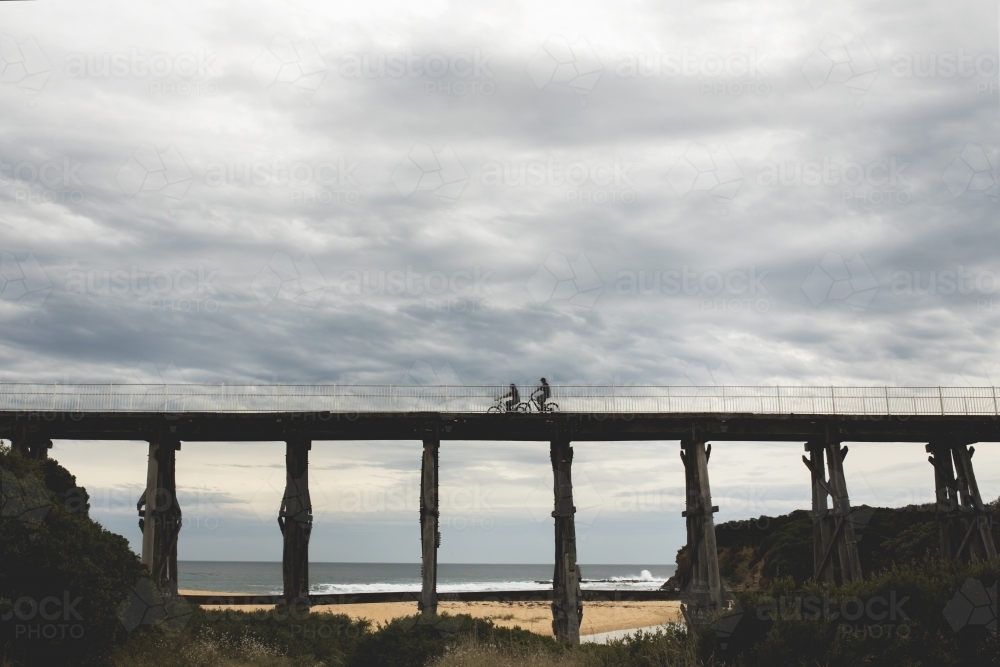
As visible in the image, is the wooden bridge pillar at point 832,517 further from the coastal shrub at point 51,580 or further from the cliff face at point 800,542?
the coastal shrub at point 51,580

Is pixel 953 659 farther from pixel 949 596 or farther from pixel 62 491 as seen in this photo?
pixel 62 491

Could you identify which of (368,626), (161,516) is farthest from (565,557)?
(161,516)

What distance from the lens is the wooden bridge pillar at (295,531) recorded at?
72.5ft

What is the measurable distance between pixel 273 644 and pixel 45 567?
552cm

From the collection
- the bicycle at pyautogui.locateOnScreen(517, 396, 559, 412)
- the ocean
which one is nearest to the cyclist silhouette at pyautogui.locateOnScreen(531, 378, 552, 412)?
the bicycle at pyautogui.locateOnScreen(517, 396, 559, 412)

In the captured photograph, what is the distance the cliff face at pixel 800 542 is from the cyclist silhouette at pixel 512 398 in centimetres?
A: 1551

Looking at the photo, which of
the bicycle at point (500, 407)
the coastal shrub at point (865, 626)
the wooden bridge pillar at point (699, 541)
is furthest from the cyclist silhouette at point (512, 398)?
the coastal shrub at point (865, 626)

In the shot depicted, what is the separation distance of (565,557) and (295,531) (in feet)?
24.3

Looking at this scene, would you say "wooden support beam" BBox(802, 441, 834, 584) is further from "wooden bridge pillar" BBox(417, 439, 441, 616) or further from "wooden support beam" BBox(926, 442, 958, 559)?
"wooden bridge pillar" BBox(417, 439, 441, 616)

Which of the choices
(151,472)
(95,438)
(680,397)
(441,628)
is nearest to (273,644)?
(441,628)

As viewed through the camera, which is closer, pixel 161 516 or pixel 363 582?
pixel 161 516

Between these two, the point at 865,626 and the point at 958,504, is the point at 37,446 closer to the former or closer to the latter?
the point at 865,626

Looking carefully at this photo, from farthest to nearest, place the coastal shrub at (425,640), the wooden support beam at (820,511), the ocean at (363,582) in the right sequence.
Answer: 1. the ocean at (363,582)
2. the wooden support beam at (820,511)
3. the coastal shrub at (425,640)

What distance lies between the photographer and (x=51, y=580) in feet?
46.6
